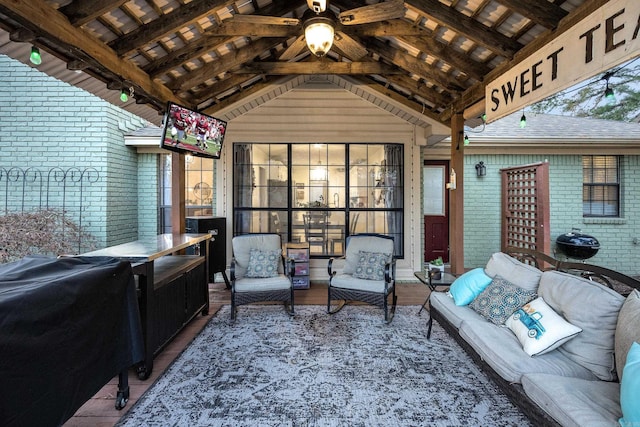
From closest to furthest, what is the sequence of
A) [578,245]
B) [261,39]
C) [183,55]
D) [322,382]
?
1. [322,382]
2. [183,55]
3. [261,39]
4. [578,245]

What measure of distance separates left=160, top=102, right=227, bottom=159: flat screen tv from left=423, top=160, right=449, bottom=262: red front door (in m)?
4.58

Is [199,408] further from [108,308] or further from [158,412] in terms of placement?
[108,308]

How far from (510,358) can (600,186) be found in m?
6.64

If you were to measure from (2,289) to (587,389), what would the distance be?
3.13 m

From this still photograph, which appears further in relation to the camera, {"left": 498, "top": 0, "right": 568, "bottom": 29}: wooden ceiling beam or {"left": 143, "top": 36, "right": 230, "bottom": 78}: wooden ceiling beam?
{"left": 143, "top": 36, "right": 230, "bottom": 78}: wooden ceiling beam

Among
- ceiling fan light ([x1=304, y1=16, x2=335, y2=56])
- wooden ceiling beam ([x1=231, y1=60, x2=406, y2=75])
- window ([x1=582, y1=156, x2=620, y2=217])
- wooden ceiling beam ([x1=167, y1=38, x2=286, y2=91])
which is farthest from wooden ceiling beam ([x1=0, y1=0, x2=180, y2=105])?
window ([x1=582, y1=156, x2=620, y2=217])

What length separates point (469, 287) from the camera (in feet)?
10.7

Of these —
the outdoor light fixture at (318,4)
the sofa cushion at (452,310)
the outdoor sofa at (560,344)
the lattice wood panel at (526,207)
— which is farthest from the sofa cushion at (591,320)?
the lattice wood panel at (526,207)

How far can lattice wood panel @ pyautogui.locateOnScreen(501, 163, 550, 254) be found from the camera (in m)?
5.30

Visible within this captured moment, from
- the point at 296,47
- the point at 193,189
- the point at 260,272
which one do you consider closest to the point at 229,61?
the point at 296,47

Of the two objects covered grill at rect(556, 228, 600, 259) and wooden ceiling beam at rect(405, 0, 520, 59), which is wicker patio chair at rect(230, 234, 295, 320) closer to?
wooden ceiling beam at rect(405, 0, 520, 59)

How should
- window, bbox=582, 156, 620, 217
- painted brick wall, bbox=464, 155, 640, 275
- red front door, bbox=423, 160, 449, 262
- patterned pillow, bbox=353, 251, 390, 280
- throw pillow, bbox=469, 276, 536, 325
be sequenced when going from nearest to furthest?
throw pillow, bbox=469, 276, 536, 325, patterned pillow, bbox=353, 251, 390, 280, painted brick wall, bbox=464, 155, 640, 275, window, bbox=582, 156, 620, 217, red front door, bbox=423, 160, 449, 262

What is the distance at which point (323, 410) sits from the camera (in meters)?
2.33

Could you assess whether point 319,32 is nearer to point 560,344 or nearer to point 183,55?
point 183,55
